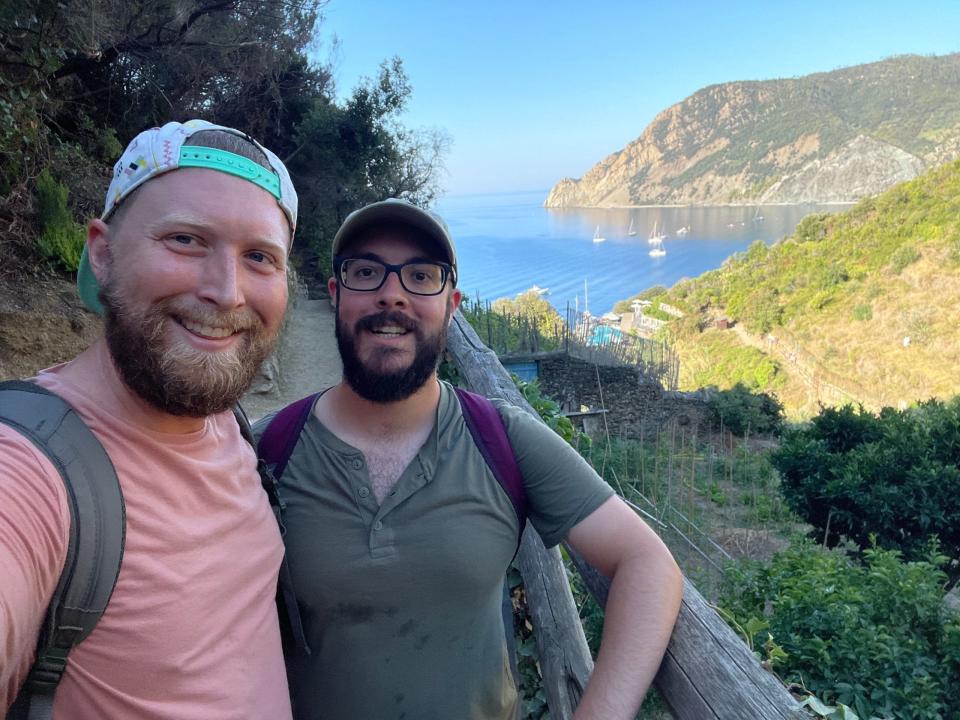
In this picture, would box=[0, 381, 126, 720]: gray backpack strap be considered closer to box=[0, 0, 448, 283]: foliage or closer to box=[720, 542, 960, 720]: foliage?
box=[720, 542, 960, 720]: foliage

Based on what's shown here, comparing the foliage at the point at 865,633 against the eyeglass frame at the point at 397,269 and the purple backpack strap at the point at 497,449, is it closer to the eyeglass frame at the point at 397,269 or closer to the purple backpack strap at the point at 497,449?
the purple backpack strap at the point at 497,449

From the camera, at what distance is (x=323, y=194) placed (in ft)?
46.6

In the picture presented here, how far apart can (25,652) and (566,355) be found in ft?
43.8

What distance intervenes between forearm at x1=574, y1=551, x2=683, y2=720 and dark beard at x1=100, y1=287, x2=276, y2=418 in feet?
2.82

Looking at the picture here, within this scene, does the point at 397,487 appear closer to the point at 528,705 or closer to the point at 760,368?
the point at 528,705

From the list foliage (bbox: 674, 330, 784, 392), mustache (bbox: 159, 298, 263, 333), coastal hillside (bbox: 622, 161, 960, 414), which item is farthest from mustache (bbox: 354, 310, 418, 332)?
foliage (bbox: 674, 330, 784, 392)

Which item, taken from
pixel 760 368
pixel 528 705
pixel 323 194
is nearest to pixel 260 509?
pixel 528 705

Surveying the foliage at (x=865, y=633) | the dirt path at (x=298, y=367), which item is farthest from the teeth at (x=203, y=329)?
the dirt path at (x=298, y=367)

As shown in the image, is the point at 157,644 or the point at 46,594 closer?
the point at 46,594

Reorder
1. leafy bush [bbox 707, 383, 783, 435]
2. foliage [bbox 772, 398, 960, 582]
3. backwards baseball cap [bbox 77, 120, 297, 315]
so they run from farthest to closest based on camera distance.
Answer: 1. leafy bush [bbox 707, 383, 783, 435]
2. foliage [bbox 772, 398, 960, 582]
3. backwards baseball cap [bbox 77, 120, 297, 315]

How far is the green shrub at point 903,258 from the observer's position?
3800 centimetres

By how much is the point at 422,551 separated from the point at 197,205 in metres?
0.82

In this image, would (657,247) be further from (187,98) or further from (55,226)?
(55,226)

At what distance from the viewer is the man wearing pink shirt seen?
902mm
